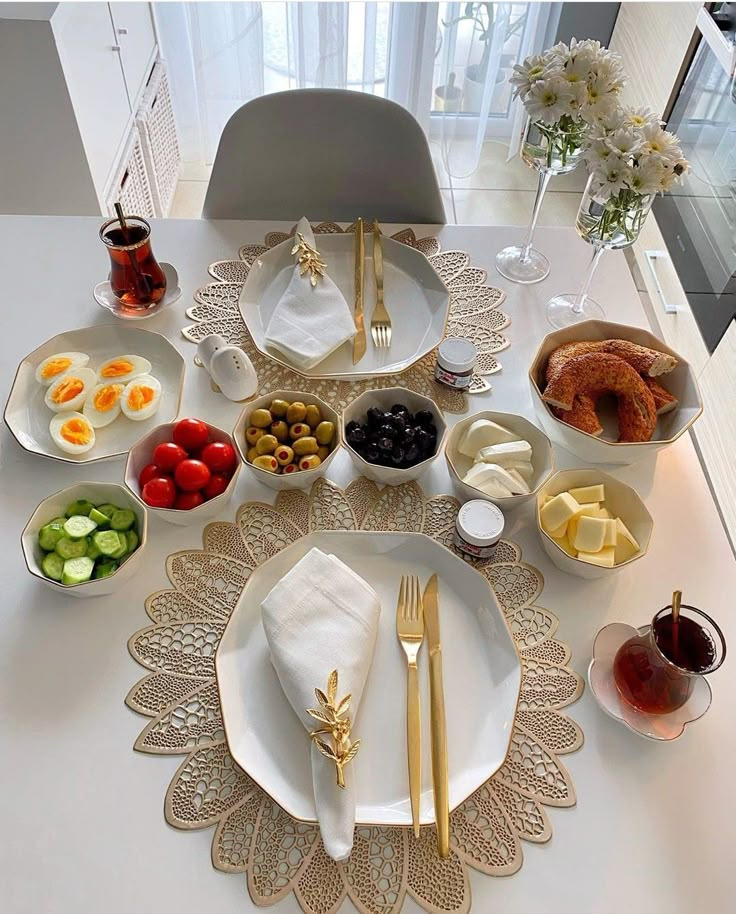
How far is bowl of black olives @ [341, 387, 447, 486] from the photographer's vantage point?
893 millimetres

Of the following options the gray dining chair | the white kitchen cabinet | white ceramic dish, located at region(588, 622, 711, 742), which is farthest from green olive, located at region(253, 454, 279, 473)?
the white kitchen cabinet

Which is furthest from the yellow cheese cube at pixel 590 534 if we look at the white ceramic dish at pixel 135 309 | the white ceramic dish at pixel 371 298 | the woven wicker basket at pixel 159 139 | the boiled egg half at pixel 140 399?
the woven wicker basket at pixel 159 139

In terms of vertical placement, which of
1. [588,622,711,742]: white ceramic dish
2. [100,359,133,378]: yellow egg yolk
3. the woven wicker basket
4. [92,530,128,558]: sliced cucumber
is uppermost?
[92,530,128,558]: sliced cucumber

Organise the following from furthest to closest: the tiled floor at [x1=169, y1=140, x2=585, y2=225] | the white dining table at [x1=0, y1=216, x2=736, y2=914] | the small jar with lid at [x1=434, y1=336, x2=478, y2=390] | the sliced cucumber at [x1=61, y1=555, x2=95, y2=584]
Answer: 1. the tiled floor at [x1=169, y1=140, x2=585, y2=225]
2. the small jar with lid at [x1=434, y1=336, x2=478, y2=390]
3. the sliced cucumber at [x1=61, y1=555, x2=95, y2=584]
4. the white dining table at [x1=0, y1=216, x2=736, y2=914]

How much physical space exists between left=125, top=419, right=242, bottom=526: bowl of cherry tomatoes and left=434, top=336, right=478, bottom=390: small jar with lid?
306mm

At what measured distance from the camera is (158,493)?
33.5 inches

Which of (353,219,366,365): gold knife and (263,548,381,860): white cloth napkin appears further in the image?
(353,219,366,365): gold knife

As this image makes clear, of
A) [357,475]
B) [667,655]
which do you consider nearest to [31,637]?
[357,475]

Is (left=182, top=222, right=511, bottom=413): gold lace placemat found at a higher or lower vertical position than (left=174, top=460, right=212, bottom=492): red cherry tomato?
lower

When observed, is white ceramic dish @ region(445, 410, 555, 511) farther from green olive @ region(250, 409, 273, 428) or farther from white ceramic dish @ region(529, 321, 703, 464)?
green olive @ region(250, 409, 273, 428)

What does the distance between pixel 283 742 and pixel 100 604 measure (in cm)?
26

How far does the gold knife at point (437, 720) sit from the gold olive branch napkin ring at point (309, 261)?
19.4 inches

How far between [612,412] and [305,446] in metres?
0.42

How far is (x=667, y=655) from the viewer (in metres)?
0.72
